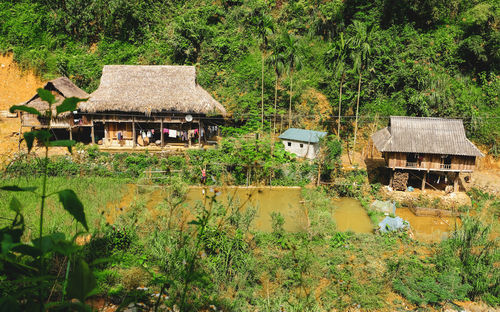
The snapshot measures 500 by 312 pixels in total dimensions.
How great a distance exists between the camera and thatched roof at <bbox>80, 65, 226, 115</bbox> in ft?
52.4

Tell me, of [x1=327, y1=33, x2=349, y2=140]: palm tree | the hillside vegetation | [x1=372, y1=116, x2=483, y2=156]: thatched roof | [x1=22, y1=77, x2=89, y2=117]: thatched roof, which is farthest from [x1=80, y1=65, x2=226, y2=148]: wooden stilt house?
[x1=372, y1=116, x2=483, y2=156]: thatched roof

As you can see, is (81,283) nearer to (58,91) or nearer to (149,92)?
(149,92)

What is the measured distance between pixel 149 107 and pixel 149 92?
92cm

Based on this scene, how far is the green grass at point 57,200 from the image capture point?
8883 mm

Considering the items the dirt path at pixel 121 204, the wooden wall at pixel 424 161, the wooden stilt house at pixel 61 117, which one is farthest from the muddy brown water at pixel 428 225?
the wooden stilt house at pixel 61 117

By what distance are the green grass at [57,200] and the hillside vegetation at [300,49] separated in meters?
7.65

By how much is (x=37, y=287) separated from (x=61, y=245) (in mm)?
140

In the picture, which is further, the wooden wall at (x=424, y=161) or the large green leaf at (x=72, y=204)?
the wooden wall at (x=424, y=161)

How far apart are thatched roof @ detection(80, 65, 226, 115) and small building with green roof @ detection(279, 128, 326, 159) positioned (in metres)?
3.57

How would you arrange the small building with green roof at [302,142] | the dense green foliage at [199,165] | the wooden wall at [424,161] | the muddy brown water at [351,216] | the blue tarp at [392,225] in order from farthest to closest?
the small building with green roof at [302,142] → the dense green foliage at [199,165] → the wooden wall at [424,161] → the muddy brown water at [351,216] → the blue tarp at [392,225]

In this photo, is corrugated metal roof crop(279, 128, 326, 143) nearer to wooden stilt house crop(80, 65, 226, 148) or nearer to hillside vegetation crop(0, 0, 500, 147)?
hillside vegetation crop(0, 0, 500, 147)

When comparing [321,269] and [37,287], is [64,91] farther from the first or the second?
[37,287]

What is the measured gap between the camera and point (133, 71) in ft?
56.2

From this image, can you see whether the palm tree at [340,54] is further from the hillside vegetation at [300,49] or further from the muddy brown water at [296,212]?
the muddy brown water at [296,212]
